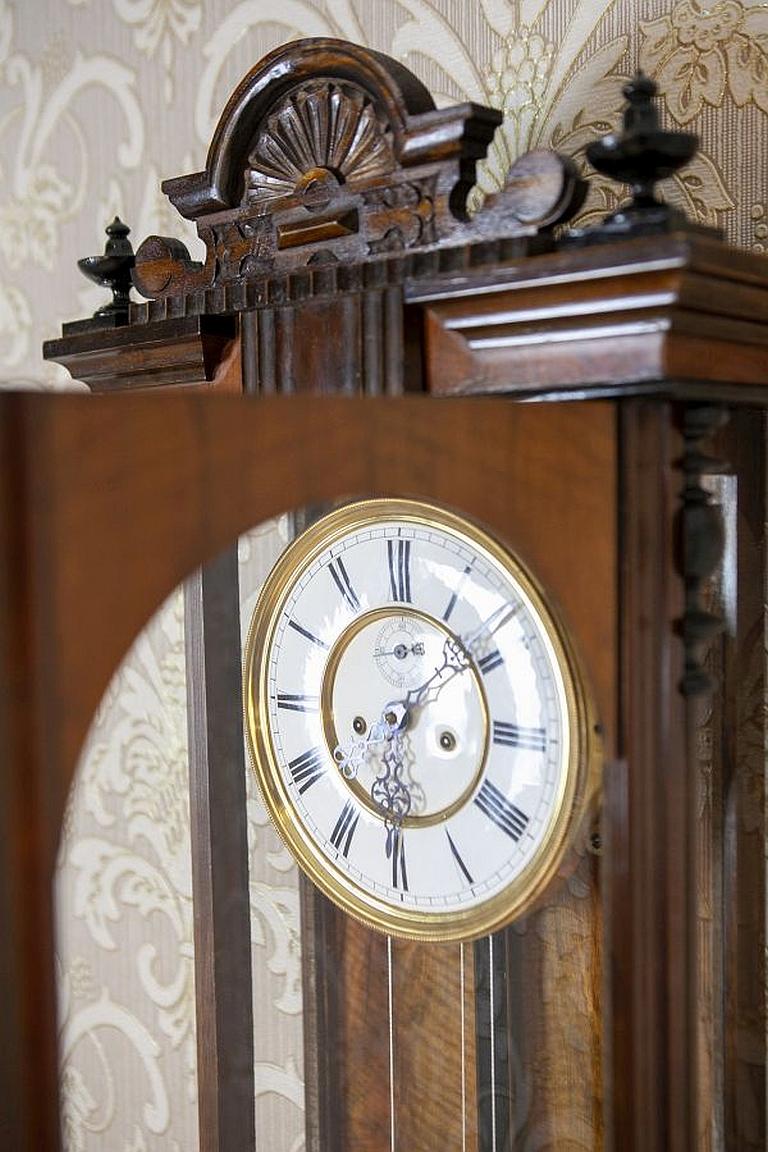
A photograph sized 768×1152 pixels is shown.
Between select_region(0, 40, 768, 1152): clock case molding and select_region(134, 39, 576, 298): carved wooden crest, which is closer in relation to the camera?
select_region(0, 40, 768, 1152): clock case molding

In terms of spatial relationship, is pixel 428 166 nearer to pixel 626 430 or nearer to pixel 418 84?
pixel 418 84

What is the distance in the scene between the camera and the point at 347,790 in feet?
2.61

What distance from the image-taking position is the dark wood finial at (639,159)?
0.54 meters

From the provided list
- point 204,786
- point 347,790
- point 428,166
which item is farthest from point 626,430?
point 204,786

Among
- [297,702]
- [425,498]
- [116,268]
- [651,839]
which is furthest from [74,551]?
[116,268]

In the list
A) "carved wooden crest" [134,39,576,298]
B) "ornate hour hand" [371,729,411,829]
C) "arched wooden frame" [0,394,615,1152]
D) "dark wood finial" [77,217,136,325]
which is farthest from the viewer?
"dark wood finial" [77,217,136,325]

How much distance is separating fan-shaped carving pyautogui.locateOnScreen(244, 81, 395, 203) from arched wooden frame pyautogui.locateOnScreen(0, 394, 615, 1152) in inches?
10.6

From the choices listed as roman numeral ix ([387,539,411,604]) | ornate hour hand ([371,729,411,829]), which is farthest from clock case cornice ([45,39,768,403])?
ornate hour hand ([371,729,411,829])

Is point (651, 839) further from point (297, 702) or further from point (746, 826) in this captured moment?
point (297, 702)

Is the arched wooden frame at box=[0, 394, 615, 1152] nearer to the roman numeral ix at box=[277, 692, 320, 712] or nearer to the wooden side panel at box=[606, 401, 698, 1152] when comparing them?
the wooden side panel at box=[606, 401, 698, 1152]

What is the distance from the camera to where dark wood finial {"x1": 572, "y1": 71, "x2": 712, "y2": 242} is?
1.78 ft

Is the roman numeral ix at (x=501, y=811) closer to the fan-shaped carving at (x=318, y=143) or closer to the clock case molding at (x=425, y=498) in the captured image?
the clock case molding at (x=425, y=498)

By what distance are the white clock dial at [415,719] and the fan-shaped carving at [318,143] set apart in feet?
0.63

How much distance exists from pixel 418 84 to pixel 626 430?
251mm
